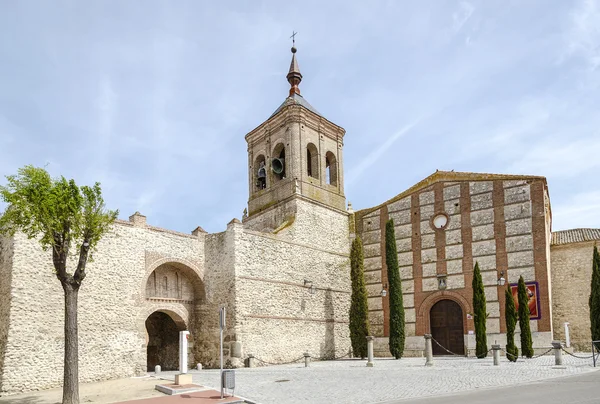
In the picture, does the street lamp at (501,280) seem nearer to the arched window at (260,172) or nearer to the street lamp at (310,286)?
the street lamp at (310,286)

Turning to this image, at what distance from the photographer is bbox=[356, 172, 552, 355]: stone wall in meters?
24.7

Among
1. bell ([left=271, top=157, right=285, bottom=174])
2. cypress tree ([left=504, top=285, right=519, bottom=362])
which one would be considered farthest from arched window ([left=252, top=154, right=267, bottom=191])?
cypress tree ([left=504, top=285, right=519, bottom=362])

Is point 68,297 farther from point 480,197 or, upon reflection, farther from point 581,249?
point 581,249

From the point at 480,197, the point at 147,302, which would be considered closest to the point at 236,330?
the point at 147,302

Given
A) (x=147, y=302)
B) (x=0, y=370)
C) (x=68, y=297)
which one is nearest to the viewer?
(x=68, y=297)

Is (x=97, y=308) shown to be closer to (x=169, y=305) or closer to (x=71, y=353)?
(x=169, y=305)

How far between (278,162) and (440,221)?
351 inches

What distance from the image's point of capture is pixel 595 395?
35.9 feet

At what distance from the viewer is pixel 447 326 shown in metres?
26.2

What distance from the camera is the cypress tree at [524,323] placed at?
2172 centimetres

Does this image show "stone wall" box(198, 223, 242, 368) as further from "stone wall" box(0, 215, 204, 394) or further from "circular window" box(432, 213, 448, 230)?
"circular window" box(432, 213, 448, 230)

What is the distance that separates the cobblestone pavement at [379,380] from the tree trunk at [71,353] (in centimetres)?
396

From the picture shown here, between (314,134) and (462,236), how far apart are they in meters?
9.32

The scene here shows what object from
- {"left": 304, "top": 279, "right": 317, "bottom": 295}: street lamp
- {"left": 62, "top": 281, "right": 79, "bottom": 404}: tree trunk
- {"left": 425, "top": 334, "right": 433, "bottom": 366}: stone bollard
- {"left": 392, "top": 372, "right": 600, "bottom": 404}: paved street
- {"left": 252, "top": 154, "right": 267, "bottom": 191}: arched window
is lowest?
{"left": 425, "top": 334, "right": 433, "bottom": 366}: stone bollard
